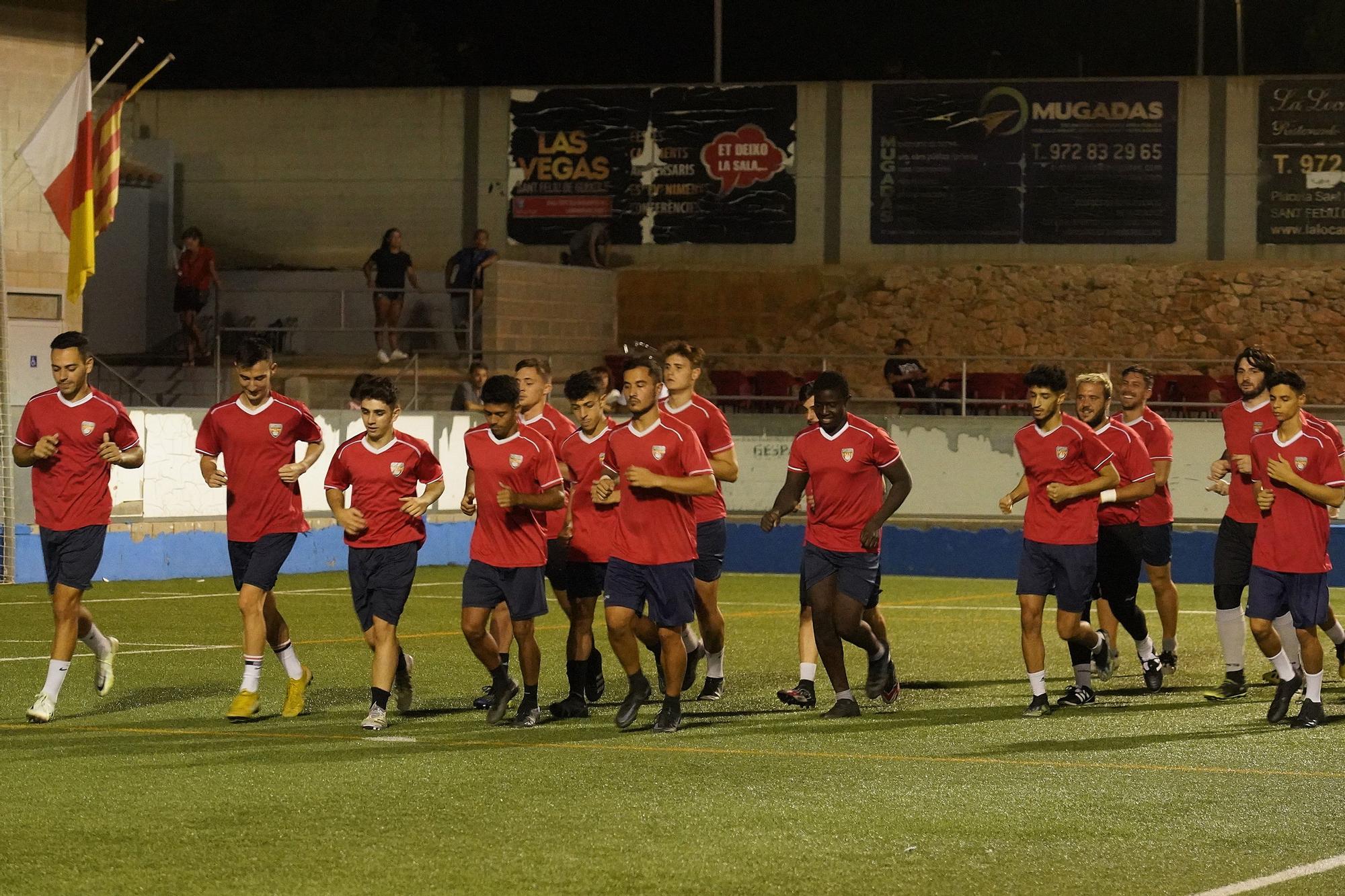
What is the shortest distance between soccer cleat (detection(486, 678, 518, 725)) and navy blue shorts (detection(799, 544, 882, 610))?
1.85m

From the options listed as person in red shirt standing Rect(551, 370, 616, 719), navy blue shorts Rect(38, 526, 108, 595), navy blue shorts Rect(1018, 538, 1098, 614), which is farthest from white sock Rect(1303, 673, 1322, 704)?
navy blue shorts Rect(38, 526, 108, 595)

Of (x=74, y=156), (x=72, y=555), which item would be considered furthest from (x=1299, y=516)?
(x=74, y=156)

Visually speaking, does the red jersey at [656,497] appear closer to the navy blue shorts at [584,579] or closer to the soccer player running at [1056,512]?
the navy blue shorts at [584,579]

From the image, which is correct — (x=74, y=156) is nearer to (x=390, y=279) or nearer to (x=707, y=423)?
(x=390, y=279)

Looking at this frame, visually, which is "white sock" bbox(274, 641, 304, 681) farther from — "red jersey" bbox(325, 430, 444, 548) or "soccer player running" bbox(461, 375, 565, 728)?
"soccer player running" bbox(461, 375, 565, 728)

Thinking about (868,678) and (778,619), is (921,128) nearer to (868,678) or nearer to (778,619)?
(778,619)

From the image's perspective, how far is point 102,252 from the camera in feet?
121

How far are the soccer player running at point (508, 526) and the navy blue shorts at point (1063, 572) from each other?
9.62ft

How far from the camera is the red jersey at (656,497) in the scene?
442 inches

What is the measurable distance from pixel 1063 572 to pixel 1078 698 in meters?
0.88

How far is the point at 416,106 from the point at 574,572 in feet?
91.7

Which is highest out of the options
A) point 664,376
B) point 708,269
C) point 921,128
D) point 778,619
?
point 921,128

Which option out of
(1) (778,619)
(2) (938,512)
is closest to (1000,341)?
(2) (938,512)

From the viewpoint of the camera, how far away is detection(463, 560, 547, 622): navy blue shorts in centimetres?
1154
